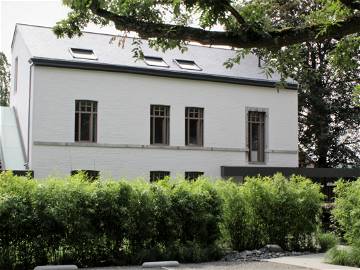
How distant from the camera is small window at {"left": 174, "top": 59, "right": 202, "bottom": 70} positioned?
28.1 m

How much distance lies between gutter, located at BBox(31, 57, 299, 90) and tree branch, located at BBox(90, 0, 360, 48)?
642 inches

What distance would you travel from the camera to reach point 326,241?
14.5 meters

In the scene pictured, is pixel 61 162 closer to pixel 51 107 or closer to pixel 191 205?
pixel 51 107

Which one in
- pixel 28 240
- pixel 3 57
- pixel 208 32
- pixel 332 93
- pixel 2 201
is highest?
pixel 3 57

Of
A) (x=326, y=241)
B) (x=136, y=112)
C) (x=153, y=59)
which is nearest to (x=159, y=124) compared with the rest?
(x=136, y=112)

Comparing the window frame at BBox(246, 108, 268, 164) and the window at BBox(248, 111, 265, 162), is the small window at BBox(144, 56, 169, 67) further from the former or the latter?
the window at BBox(248, 111, 265, 162)

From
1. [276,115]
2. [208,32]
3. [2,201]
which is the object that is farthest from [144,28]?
[276,115]

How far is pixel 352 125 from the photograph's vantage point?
37.6 metres

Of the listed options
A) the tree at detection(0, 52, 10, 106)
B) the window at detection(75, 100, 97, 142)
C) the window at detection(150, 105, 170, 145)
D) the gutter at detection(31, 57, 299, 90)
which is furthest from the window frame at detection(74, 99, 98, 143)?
the tree at detection(0, 52, 10, 106)

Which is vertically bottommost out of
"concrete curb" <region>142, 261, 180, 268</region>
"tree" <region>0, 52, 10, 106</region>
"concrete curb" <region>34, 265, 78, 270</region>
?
"concrete curb" <region>142, 261, 180, 268</region>

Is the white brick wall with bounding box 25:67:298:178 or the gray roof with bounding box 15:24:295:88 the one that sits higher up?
the gray roof with bounding box 15:24:295:88

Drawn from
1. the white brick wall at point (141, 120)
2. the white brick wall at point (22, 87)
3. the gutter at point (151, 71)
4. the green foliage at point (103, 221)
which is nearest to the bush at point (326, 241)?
the green foliage at point (103, 221)

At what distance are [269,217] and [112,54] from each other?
14.8 m

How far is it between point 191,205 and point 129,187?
61.5 inches
